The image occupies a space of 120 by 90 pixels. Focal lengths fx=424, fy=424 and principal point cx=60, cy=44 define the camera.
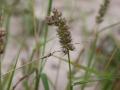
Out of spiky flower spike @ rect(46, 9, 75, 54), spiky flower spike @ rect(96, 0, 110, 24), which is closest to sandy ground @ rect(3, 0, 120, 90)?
spiky flower spike @ rect(96, 0, 110, 24)

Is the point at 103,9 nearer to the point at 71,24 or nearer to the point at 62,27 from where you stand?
the point at 62,27

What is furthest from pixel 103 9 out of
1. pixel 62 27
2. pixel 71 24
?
pixel 71 24

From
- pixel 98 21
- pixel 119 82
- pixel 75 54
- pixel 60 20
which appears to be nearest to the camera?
pixel 60 20

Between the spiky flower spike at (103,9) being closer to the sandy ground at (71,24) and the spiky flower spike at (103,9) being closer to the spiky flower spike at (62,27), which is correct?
the spiky flower spike at (62,27)

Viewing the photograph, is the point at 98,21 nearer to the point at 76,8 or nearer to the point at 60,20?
the point at 60,20

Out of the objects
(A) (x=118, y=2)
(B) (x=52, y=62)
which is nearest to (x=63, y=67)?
(B) (x=52, y=62)

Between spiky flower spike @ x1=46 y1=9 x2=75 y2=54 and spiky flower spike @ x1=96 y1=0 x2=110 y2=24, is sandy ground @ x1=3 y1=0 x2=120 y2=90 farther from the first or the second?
spiky flower spike @ x1=46 y1=9 x2=75 y2=54

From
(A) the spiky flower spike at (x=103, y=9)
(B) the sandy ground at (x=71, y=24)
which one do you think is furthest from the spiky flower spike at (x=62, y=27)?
(B) the sandy ground at (x=71, y=24)

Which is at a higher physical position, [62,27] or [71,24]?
[62,27]
